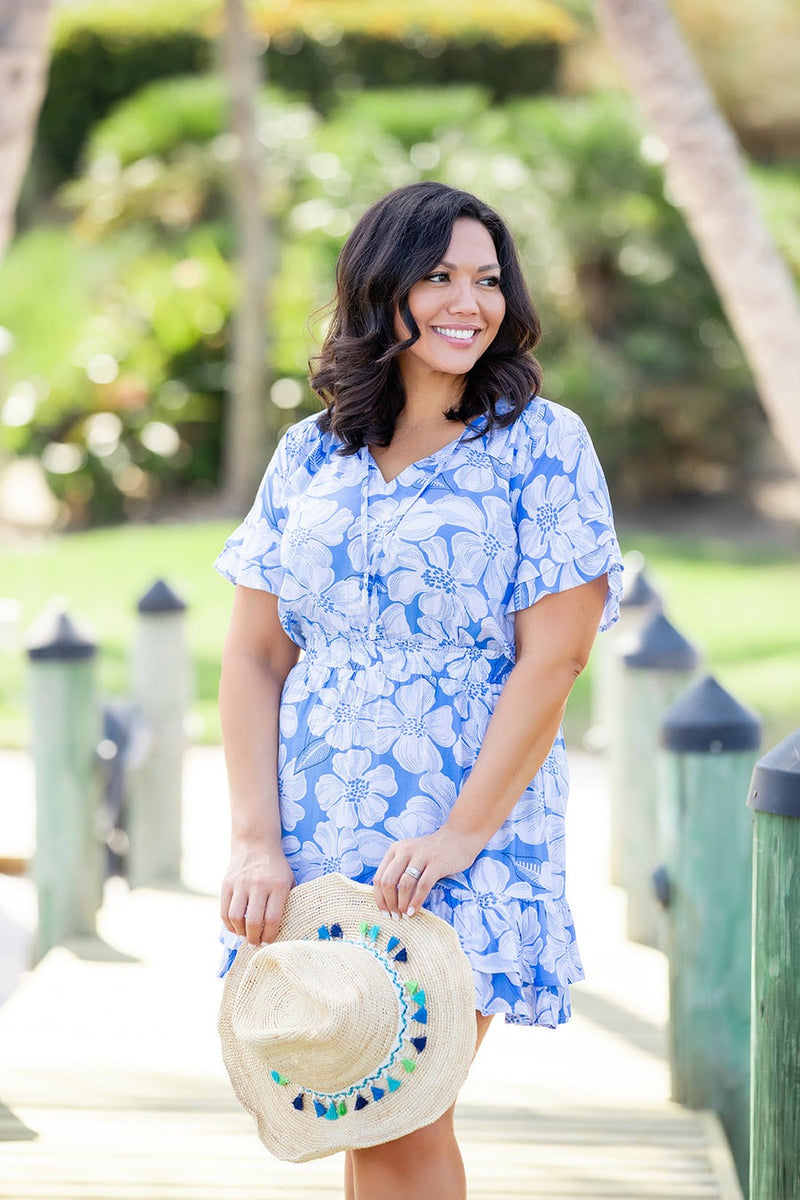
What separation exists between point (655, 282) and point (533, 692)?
12425 mm

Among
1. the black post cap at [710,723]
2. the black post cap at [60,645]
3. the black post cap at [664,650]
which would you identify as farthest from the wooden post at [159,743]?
the black post cap at [710,723]

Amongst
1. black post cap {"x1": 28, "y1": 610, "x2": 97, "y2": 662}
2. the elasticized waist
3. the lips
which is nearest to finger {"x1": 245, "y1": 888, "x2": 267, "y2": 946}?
the elasticized waist

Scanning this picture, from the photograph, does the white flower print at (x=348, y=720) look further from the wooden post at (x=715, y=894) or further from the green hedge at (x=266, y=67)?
the green hedge at (x=266, y=67)

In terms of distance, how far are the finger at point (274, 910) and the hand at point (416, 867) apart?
0.48ft

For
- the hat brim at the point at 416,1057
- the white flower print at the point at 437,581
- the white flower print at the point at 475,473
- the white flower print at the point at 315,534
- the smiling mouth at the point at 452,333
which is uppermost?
the smiling mouth at the point at 452,333

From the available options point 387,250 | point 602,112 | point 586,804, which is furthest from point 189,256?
point 387,250

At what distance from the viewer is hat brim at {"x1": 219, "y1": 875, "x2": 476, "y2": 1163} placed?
207 centimetres

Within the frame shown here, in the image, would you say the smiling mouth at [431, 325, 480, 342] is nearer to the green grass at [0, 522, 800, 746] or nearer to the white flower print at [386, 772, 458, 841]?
the white flower print at [386, 772, 458, 841]

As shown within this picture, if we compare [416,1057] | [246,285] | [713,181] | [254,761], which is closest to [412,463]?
[254,761]

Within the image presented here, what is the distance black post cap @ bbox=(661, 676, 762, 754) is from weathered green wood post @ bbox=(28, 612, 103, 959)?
1750 mm

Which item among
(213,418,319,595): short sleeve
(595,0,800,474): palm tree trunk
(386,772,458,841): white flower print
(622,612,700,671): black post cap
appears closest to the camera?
(386,772,458,841): white flower print

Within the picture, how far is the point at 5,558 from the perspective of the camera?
13461 millimetres

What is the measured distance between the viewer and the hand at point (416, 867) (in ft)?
6.82

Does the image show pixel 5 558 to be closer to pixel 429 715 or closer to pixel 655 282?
pixel 655 282
